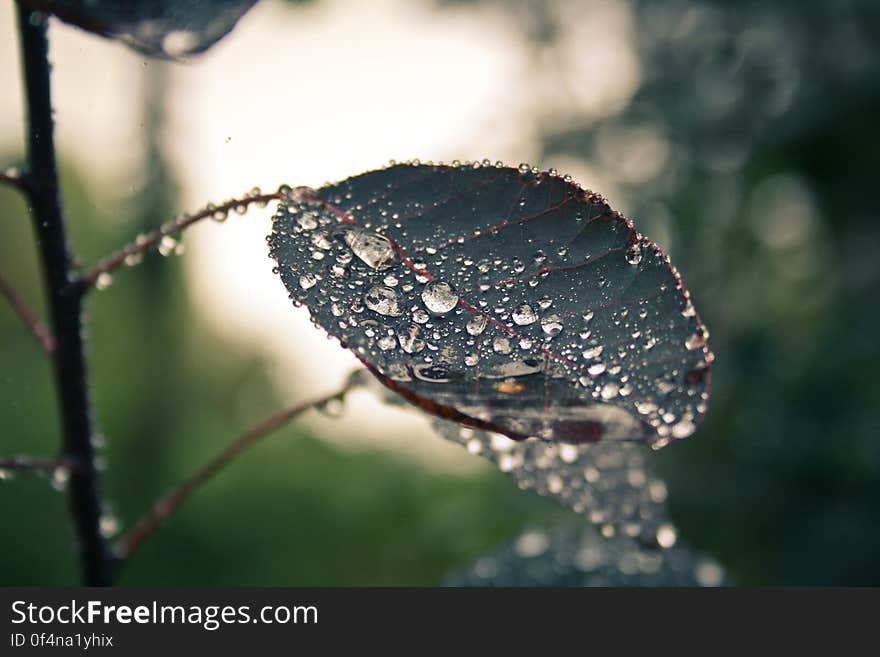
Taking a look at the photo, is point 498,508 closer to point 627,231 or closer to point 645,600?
point 645,600

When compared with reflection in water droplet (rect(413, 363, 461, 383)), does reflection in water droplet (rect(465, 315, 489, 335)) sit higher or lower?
higher

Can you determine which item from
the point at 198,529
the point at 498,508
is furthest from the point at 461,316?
the point at 198,529

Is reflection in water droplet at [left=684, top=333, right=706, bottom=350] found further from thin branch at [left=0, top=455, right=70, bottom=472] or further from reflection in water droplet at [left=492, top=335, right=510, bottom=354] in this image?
thin branch at [left=0, top=455, right=70, bottom=472]

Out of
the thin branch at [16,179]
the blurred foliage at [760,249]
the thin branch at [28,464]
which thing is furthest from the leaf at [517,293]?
the blurred foliage at [760,249]

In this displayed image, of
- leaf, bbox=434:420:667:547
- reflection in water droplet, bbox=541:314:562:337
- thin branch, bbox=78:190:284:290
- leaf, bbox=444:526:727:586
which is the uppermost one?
thin branch, bbox=78:190:284:290

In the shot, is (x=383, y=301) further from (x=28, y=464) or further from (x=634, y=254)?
(x=28, y=464)

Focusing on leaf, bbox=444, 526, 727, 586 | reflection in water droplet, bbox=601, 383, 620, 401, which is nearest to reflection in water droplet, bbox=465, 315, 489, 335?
reflection in water droplet, bbox=601, 383, 620, 401

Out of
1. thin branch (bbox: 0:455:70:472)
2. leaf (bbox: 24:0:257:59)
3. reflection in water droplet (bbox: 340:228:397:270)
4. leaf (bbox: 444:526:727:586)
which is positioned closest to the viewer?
leaf (bbox: 24:0:257:59)
